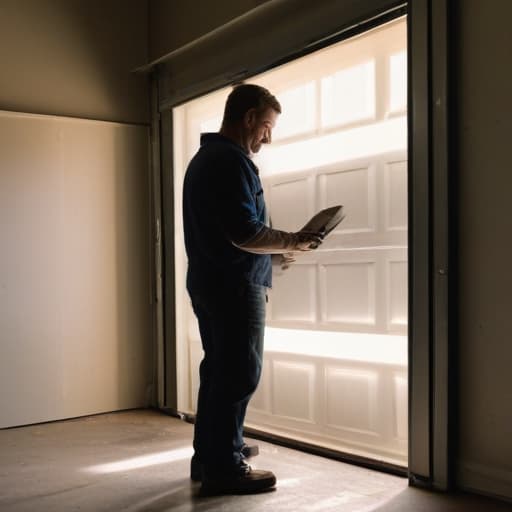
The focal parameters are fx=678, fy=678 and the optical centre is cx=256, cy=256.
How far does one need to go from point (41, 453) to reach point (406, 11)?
2.58 m

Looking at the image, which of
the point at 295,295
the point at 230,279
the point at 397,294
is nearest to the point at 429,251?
the point at 397,294

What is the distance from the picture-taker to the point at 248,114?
2.66 metres

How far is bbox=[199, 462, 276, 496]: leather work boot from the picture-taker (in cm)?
254

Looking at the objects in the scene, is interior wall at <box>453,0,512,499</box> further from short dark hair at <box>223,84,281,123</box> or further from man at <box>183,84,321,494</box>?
short dark hair at <box>223,84,281,123</box>

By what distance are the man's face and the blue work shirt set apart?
0.08 meters

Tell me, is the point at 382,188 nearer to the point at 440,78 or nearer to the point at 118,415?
the point at 440,78

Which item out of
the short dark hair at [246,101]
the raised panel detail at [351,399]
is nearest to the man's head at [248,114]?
the short dark hair at [246,101]

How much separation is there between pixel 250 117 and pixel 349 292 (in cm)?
98

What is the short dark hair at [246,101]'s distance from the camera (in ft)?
8.70

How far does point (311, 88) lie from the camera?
3381 millimetres

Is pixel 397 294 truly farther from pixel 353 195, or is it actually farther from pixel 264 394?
pixel 264 394

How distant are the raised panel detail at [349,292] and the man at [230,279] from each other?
2.08 feet

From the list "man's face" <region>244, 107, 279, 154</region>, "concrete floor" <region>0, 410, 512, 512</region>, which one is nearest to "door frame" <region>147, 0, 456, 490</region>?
"concrete floor" <region>0, 410, 512, 512</region>

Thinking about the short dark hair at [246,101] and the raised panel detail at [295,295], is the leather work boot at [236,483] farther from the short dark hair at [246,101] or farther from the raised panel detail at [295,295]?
the short dark hair at [246,101]
